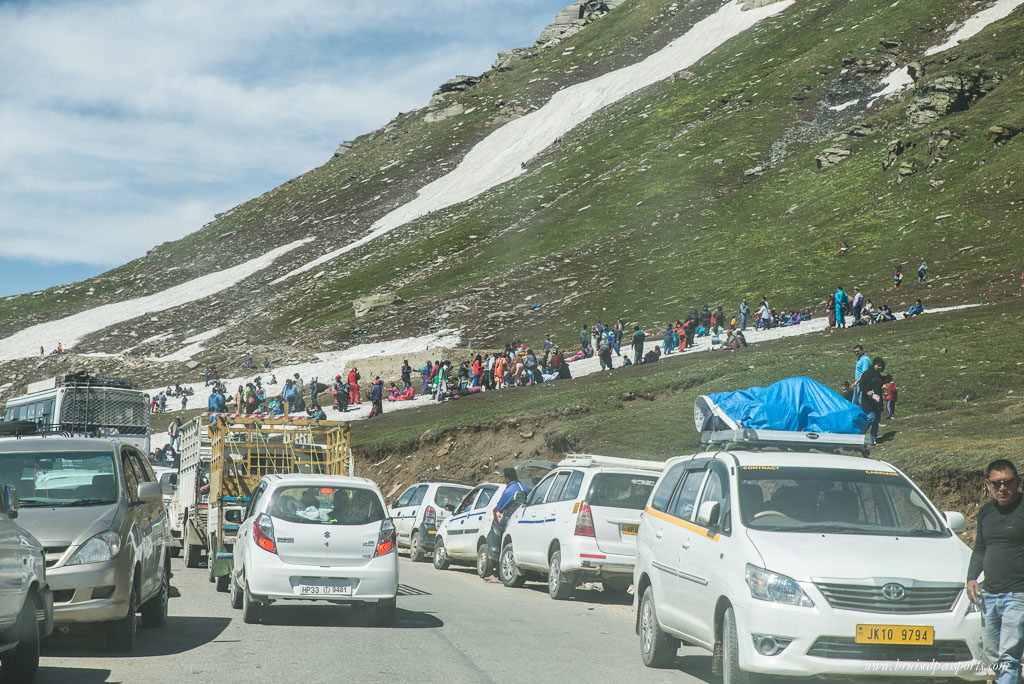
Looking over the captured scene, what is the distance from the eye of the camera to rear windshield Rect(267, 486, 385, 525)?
11930 millimetres

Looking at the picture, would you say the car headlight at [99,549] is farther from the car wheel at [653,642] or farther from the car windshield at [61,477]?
the car wheel at [653,642]

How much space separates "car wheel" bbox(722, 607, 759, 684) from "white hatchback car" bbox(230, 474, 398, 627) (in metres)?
5.07

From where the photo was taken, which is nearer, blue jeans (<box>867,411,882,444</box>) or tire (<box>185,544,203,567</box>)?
tire (<box>185,544,203,567</box>)

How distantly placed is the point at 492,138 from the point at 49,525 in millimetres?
112401

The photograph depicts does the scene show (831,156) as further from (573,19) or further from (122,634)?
(573,19)

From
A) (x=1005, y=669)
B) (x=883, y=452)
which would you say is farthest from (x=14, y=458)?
(x=883, y=452)

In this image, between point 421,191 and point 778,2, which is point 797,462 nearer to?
point 421,191

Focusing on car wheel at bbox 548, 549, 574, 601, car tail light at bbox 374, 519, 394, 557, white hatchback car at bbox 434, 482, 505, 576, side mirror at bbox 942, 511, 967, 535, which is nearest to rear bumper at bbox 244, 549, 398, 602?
car tail light at bbox 374, 519, 394, 557

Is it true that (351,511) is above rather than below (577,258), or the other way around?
below

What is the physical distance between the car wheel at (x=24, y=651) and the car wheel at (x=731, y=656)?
4989 mm

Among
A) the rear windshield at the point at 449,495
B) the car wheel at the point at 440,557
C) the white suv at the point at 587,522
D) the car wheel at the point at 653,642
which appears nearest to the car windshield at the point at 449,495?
the rear windshield at the point at 449,495

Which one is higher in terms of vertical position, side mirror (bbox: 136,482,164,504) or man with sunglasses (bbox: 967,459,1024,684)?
side mirror (bbox: 136,482,164,504)

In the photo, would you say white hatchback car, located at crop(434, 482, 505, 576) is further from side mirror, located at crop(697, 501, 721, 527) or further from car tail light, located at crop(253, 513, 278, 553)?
side mirror, located at crop(697, 501, 721, 527)

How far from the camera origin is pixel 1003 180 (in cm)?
5272
